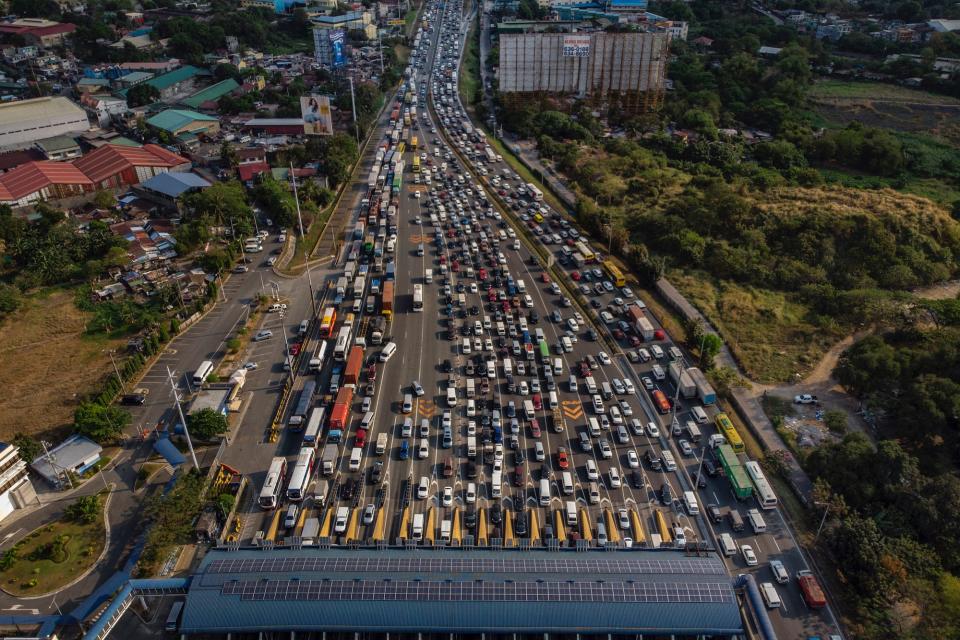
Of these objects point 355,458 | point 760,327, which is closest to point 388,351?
point 355,458

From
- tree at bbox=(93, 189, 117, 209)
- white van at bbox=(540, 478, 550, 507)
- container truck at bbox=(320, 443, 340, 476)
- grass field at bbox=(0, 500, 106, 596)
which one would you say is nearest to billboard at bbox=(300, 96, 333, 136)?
tree at bbox=(93, 189, 117, 209)

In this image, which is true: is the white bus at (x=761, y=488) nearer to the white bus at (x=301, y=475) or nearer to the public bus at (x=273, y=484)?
the white bus at (x=301, y=475)

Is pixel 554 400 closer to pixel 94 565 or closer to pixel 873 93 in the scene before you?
pixel 94 565

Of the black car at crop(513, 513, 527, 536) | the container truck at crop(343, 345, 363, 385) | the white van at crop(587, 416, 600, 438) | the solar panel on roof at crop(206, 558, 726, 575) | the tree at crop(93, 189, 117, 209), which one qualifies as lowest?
the black car at crop(513, 513, 527, 536)

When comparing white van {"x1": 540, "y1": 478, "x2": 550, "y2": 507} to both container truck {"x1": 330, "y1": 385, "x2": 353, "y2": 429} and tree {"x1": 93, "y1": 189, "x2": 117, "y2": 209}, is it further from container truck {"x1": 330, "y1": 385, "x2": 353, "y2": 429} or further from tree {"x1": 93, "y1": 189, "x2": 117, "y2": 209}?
tree {"x1": 93, "y1": 189, "x2": 117, "y2": 209}

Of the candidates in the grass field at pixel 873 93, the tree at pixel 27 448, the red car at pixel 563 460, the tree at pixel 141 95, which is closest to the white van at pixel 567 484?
the red car at pixel 563 460
